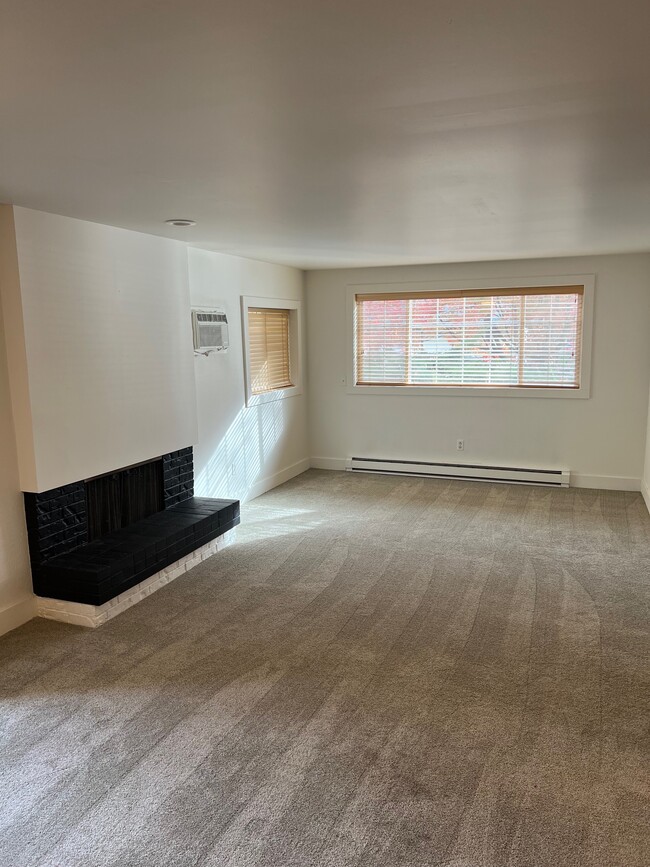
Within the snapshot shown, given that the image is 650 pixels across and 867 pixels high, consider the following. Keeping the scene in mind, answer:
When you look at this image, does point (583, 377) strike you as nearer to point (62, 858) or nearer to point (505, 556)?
point (505, 556)

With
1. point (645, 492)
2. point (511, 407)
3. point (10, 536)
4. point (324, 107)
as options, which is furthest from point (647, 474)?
point (10, 536)

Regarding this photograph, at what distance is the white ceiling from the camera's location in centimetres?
122

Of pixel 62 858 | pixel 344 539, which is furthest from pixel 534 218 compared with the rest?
pixel 62 858

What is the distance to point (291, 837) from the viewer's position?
1909 millimetres

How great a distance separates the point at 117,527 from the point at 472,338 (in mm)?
3927

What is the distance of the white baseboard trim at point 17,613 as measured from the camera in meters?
3.27

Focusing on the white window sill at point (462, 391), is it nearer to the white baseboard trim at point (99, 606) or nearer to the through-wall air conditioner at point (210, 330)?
the through-wall air conditioner at point (210, 330)

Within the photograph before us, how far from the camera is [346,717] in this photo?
2498mm

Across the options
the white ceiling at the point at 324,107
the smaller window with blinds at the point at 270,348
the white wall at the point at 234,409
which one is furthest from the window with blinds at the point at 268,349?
the white ceiling at the point at 324,107

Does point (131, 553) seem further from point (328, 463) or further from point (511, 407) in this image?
point (511, 407)

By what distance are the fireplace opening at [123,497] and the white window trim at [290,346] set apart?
150 cm

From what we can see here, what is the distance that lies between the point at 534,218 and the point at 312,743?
302 centimetres

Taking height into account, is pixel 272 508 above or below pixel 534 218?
below

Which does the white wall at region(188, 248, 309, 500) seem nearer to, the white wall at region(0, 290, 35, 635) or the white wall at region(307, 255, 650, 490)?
the white wall at region(307, 255, 650, 490)
